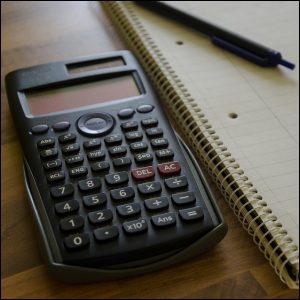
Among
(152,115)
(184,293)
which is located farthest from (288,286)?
(152,115)

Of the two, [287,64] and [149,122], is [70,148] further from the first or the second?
[287,64]

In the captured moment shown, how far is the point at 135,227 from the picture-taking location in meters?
0.36

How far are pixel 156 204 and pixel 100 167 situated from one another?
6 cm

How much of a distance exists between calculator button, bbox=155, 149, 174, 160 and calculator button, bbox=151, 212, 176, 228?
0.21 feet

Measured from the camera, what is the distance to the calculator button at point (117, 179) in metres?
0.39

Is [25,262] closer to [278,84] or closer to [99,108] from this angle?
[99,108]

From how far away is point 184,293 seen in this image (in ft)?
1.16

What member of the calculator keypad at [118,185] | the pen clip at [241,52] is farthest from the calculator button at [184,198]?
the pen clip at [241,52]

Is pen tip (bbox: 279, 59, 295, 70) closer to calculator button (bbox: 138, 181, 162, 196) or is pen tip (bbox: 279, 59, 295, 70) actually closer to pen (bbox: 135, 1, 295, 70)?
pen (bbox: 135, 1, 295, 70)

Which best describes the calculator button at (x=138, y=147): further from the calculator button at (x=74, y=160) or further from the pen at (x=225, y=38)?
the pen at (x=225, y=38)

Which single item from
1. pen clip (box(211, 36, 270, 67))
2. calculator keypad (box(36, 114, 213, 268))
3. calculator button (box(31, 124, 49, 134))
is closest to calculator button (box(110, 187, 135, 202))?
calculator keypad (box(36, 114, 213, 268))

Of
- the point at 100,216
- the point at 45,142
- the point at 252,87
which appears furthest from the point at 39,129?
the point at 252,87

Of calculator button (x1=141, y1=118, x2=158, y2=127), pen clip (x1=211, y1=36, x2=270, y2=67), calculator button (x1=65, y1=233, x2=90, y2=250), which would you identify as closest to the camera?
calculator button (x1=65, y1=233, x2=90, y2=250)

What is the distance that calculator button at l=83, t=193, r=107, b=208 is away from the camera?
0.37m
